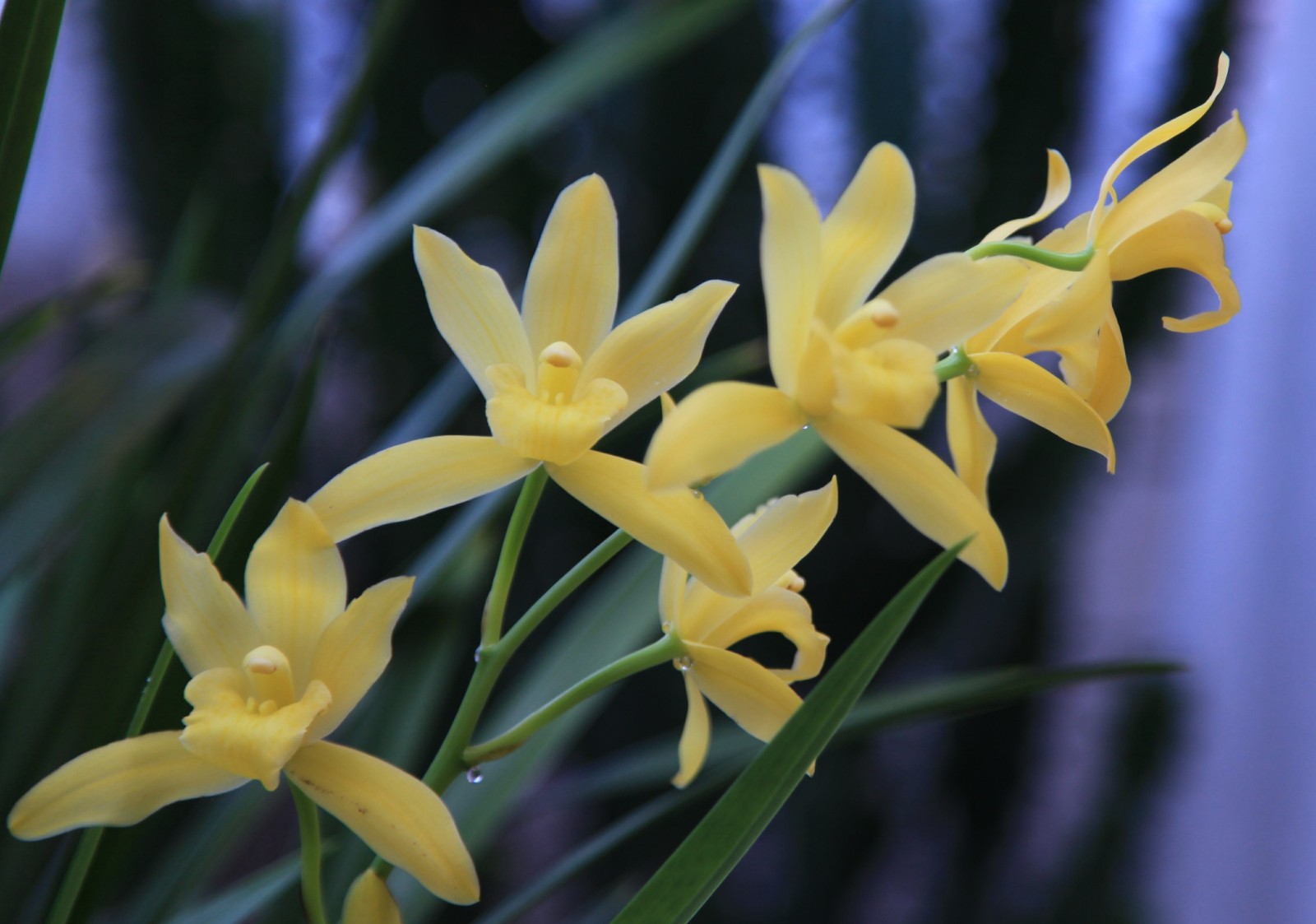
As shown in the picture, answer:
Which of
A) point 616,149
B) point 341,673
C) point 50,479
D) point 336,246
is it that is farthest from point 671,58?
point 341,673

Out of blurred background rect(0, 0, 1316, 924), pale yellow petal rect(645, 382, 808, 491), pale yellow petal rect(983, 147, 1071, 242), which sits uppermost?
pale yellow petal rect(983, 147, 1071, 242)

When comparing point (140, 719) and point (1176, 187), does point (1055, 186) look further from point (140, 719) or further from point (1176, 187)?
point (140, 719)

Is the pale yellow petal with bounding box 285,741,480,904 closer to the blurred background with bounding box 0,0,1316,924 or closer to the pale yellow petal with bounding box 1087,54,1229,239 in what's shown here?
the pale yellow petal with bounding box 1087,54,1229,239

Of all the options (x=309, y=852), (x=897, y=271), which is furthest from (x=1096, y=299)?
(x=897, y=271)

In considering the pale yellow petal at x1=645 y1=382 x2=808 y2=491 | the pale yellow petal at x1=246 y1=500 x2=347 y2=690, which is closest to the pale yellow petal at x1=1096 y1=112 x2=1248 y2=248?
the pale yellow petal at x1=645 y1=382 x2=808 y2=491

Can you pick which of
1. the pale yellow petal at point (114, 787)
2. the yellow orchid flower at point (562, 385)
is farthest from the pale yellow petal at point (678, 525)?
the pale yellow petal at point (114, 787)

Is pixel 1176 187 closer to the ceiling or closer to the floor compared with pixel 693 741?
closer to the ceiling

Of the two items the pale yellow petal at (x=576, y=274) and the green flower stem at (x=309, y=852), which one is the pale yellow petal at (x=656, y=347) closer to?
the pale yellow petal at (x=576, y=274)
